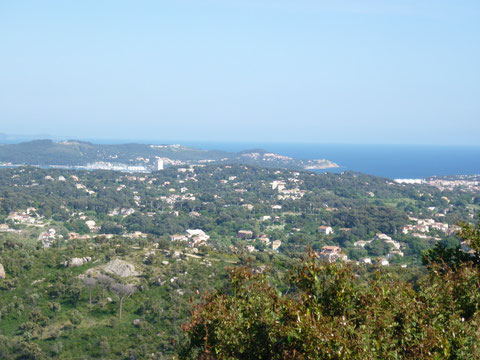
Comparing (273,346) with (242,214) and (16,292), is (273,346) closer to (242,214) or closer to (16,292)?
(16,292)

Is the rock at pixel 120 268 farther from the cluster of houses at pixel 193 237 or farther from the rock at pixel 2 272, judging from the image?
the cluster of houses at pixel 193 237

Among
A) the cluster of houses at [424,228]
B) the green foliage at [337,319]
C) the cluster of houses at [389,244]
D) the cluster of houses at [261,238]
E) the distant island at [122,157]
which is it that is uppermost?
the green foliage at [337,319]

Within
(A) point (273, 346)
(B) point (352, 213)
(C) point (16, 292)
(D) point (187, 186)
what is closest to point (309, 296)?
(A) point (273, 346)

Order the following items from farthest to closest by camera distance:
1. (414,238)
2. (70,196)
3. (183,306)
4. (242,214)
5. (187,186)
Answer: (187,186) → (70,196) → (242,214) → (414,238) → (183,306)

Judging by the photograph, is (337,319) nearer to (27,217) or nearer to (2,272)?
(2,272)

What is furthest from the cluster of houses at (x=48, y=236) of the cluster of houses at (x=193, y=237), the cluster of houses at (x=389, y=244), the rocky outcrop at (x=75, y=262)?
the cluster of houses at (x=389, y=244)

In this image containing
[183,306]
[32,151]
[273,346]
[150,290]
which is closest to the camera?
[273,346]
